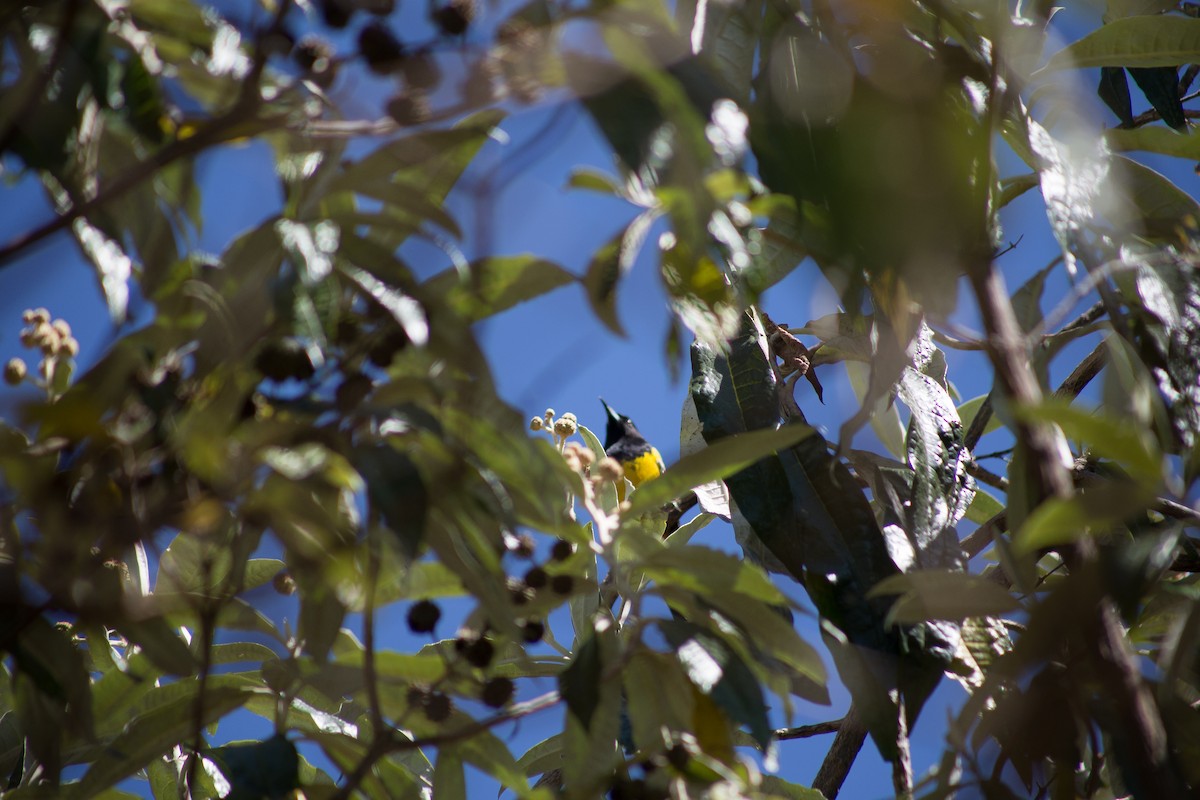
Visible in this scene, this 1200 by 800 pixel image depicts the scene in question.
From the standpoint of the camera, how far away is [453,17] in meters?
0.73

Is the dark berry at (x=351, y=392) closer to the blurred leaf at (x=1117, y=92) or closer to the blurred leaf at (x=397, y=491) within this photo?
the blurred leaf at (x=397, y=491)

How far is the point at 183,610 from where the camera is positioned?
856mm

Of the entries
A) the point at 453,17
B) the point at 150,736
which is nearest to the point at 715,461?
the point at 453,17

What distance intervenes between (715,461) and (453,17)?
1.36 ft

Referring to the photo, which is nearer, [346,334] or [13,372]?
[346,334]

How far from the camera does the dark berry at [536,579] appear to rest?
0.97 m

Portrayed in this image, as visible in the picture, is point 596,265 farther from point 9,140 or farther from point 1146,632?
point 1146,632

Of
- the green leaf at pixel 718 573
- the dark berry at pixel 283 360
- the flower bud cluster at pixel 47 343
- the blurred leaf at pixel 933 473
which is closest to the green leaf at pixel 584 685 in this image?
the green leaf at pixel 718 573

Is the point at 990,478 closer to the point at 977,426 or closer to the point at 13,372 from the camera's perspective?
the point at 977,426

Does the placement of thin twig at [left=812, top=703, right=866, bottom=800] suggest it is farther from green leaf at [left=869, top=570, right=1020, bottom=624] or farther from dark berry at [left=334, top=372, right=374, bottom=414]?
dark berry at [left=334, top=372, right=374, bottom=414]

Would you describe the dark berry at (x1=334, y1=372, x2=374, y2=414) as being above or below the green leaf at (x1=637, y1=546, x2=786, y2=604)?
above

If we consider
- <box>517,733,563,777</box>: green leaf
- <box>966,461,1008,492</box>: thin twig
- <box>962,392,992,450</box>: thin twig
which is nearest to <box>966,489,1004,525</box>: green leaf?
<box>966,461,1008,492</box>: thin twig

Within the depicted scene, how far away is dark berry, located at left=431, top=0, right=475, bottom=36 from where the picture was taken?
0.73m

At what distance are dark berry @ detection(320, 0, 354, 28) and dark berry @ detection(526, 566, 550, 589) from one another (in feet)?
1.63
